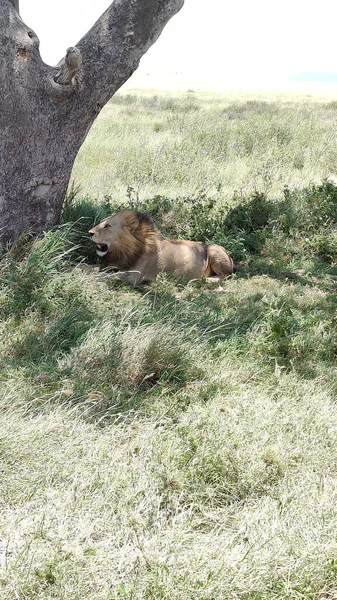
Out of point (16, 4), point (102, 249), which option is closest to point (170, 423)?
point (102, 249)

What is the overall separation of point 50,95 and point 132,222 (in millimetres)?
1713

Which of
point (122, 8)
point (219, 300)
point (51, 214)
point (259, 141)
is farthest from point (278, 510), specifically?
point (259, 141)

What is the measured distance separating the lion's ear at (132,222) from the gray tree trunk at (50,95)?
2.69ft

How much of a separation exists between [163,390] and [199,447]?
2.96 ft

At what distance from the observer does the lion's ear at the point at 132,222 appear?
7609mm

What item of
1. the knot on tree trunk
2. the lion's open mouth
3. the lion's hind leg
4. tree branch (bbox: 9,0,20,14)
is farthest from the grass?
tree branch (bbox: 9,0,20,14)

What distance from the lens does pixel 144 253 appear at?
761 cm

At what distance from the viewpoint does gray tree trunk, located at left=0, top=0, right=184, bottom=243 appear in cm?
681

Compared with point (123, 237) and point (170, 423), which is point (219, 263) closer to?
point (123, 237)

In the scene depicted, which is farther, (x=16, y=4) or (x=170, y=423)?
(x=16, y=4)

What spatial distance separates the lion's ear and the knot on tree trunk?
65.5 inches

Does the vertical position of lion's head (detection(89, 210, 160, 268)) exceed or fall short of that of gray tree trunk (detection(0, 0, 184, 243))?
it falls short

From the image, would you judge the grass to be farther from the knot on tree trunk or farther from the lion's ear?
the knot on tree trunk

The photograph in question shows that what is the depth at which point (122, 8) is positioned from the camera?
7293 millimetres
